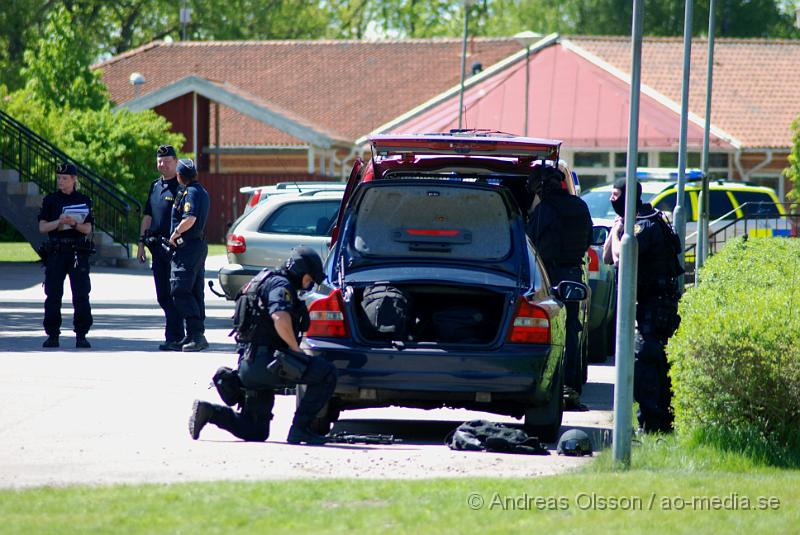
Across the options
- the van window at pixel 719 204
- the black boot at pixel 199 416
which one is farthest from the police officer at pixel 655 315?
the van window at pixel 719 204

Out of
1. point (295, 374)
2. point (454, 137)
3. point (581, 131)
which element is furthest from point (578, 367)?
point (581, 131)

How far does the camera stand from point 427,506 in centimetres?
677

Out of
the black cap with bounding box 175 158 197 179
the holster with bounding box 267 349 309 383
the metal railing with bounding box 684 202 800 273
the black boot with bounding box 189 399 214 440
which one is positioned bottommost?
the metal railing with bounding box 684 202 800 273

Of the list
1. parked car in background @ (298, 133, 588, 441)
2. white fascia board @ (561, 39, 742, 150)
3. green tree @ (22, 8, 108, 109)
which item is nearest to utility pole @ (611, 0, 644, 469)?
parked car in background @ (298, 133, 588, 441)

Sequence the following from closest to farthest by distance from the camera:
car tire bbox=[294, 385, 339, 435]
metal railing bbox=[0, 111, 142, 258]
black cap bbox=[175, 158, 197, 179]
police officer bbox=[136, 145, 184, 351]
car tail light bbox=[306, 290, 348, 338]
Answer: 1. car tail light bbox=[306, 290, 348, 338]
2. car tire bbox=[294, 385, 339, 435]
3. black cap bbox=[175, 158, 197, 179]
4. police officer bbox=[136, 145, 184, 351]
5. metal railing bbox=[0, 111, 142, 258]

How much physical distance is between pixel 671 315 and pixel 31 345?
7.00 m

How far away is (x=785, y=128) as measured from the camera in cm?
4419

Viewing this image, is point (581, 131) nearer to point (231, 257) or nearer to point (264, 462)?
point (231, 257)

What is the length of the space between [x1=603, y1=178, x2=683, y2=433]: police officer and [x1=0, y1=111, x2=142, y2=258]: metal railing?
1806 centimetres

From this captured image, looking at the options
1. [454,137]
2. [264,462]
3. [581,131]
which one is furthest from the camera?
[581,131]

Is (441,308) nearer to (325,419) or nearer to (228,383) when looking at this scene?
(325,419)

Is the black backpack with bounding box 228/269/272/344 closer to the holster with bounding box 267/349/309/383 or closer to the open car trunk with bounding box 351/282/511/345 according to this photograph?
the holster with bounding box 267/349/309/383

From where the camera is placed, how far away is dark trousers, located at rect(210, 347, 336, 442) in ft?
29.3

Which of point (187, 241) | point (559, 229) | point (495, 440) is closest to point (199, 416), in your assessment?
point (495, 440)
